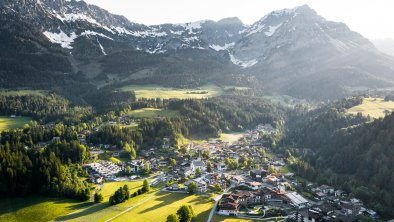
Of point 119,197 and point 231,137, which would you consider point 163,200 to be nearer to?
point 119,197

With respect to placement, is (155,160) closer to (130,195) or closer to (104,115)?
(130,195)

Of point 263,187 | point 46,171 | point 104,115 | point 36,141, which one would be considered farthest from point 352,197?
point 104,115

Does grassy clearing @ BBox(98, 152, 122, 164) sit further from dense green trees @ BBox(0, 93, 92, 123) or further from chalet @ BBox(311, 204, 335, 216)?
dense green trees @ BBox(0, 93, 92, 123)

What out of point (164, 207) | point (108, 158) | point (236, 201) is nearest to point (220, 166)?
point (236, 201)

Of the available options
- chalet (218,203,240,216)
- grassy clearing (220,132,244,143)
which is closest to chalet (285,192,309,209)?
chalet (218,203,240,216)

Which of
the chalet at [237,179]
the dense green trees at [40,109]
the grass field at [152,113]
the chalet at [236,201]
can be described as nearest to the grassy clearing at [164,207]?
the chalet at [236,201]

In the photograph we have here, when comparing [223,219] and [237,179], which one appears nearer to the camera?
[223,219]
